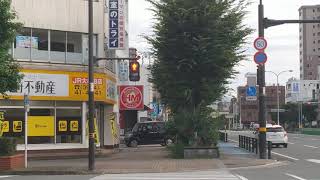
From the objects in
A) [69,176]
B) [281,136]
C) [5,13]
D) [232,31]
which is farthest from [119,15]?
[281,136]

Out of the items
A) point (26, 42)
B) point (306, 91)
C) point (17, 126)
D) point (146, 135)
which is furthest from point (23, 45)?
point (306, 91)

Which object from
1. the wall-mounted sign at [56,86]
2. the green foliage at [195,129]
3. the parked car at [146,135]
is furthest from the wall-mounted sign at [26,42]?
the parked car at [146,135]

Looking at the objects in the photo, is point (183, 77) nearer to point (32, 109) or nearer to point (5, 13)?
point (32, 109)

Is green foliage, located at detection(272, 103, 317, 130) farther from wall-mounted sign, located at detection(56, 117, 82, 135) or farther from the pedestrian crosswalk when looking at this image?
the pedestrian crosswalk

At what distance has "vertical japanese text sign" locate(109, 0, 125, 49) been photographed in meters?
30.9

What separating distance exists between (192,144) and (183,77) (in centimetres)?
362

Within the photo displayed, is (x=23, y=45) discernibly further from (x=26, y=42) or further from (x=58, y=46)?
(x=58, y=46)

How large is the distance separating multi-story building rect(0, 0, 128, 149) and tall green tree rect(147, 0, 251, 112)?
2.85m

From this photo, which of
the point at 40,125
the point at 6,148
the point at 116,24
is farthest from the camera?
the point at 116,24

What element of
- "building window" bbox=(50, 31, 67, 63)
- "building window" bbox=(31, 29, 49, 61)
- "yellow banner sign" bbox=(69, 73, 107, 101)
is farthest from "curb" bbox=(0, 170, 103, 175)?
"building window" bbox=(50, 31, 67, 63)

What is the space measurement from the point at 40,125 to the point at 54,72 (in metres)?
2.81

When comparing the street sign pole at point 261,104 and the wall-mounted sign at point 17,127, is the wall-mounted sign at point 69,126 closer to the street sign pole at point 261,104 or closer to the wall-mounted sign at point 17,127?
the wall-mounted sign at point 17,127

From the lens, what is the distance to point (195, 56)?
29938 millimetres

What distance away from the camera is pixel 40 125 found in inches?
1164
